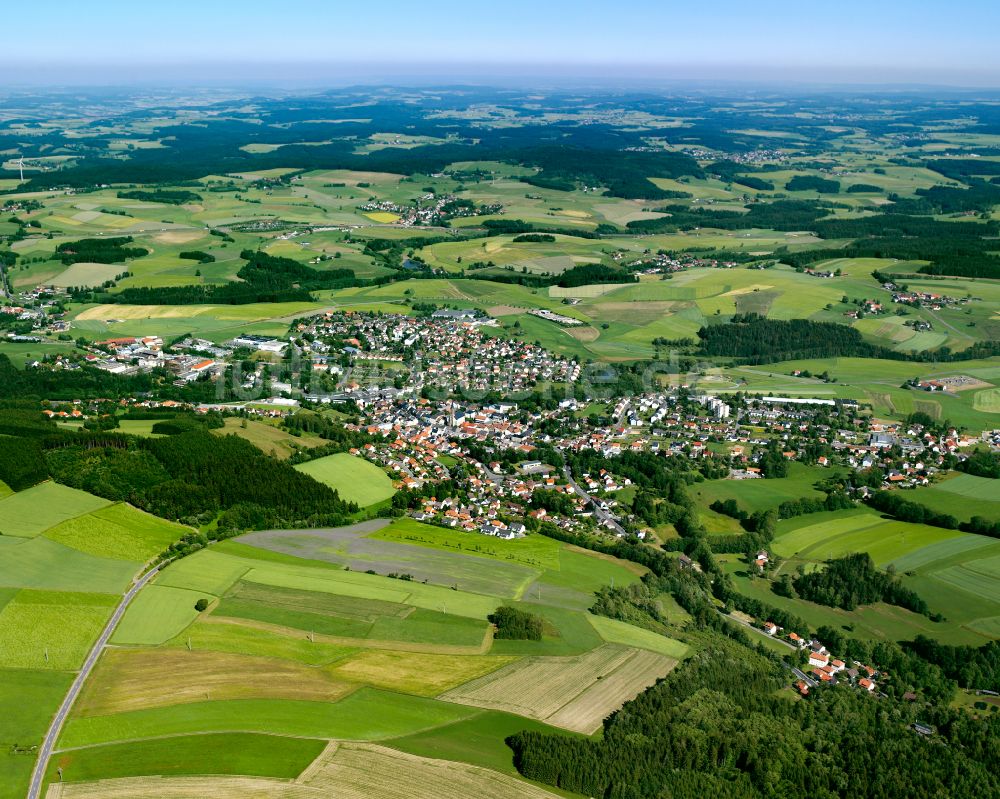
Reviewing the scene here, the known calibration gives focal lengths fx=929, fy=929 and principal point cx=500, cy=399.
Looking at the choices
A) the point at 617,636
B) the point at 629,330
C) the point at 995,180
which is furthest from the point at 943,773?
the point at 995,180

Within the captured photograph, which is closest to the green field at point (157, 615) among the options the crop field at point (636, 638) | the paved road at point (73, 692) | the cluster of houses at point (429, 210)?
the paved road at point (73, 692)

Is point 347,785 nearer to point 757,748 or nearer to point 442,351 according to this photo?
point 757,748

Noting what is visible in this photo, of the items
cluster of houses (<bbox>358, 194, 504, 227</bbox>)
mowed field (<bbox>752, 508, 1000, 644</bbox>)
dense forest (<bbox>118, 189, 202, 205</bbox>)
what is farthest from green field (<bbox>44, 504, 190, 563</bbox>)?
dense forest (<bbox>118, 189, 202, 205</bbox>)

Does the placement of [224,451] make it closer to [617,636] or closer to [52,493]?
[52,493]

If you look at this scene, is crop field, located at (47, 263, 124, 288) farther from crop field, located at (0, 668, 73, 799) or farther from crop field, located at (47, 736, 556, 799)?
crop field, located at (47, 736, 556, 799)

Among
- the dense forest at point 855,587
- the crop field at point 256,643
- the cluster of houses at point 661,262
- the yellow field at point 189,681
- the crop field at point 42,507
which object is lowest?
the dense forest at point 855,587

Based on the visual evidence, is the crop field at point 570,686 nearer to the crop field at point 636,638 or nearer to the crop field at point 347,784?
the crop field at point 636,638

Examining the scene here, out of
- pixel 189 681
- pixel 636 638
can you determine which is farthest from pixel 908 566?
pixel 189 681
